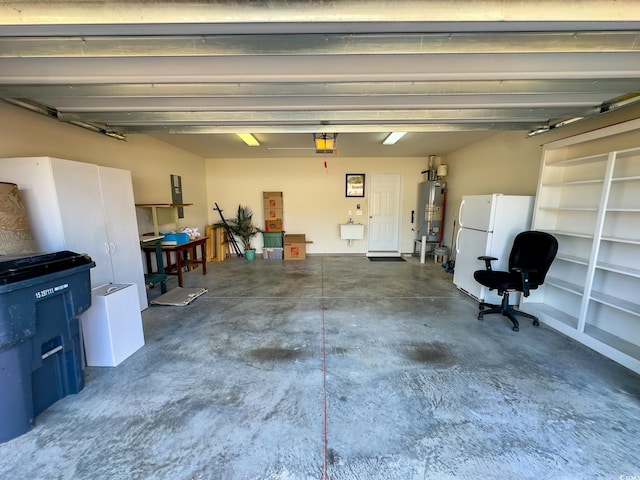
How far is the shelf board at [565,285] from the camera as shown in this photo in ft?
8.92

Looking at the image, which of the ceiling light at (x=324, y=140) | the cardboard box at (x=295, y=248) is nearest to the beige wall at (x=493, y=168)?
the ceiling light at (x=324, y=140)

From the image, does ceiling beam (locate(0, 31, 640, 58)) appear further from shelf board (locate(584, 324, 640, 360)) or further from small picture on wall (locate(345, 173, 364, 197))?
small picture on wall (locate(345, 173, 364, 197))

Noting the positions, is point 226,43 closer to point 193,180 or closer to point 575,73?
point 575,73

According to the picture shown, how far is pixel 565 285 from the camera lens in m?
2.88

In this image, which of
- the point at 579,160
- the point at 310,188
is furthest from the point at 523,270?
the point at 310,188

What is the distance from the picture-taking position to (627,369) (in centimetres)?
214

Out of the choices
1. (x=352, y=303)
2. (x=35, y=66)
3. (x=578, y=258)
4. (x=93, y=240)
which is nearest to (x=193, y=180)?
(x=93, y=240)

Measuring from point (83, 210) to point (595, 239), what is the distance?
504 centimetres

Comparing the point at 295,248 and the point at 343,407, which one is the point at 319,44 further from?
the point at 295,248

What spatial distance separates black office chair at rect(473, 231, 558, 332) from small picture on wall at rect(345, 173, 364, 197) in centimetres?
389

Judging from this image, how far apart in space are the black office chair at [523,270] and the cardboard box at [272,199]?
480 cm

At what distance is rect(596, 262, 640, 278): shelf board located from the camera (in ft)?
7.16

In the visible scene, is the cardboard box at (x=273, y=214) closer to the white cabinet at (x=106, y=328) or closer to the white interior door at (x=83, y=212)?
the white interior door at (x=83, y=212)

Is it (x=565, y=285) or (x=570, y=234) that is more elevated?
(x=570, y=234)
